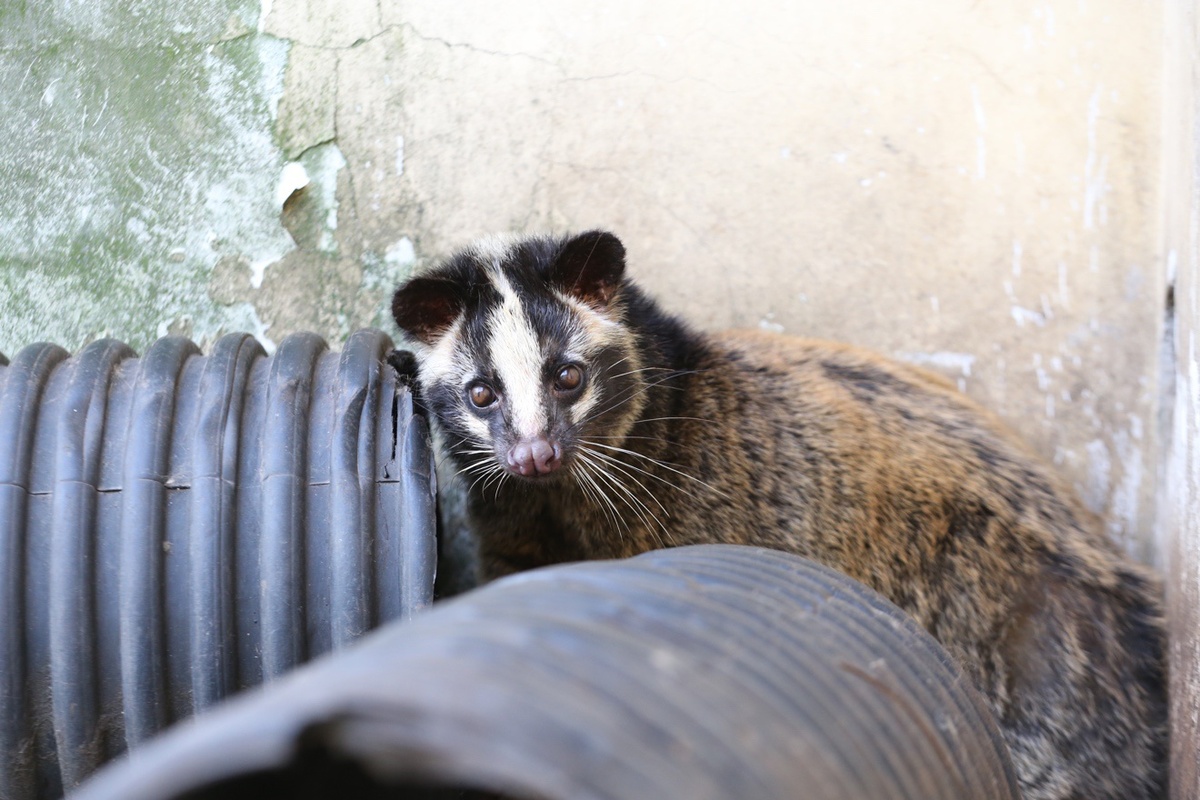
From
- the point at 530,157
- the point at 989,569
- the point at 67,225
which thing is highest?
the point at 530,157

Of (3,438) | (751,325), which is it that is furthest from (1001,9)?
(3,438)

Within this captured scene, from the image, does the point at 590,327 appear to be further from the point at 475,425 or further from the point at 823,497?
the point at 823,497

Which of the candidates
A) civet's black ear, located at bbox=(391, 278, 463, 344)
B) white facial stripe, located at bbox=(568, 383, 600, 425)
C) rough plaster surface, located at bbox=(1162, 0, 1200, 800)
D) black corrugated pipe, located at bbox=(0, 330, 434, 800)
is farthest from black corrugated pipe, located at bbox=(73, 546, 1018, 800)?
civet's black ear, located at bbox=(391, 278, 463, 344)

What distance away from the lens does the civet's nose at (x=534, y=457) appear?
340 centimetres

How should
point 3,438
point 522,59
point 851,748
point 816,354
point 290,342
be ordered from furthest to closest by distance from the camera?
point 522,59
point 816,354
point 290,342
point 3,438
point 851,748

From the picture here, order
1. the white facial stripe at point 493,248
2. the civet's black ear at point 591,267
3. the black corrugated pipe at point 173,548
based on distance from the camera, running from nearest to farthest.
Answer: the black corrugated pipe at point 173,548 < the civet's black ear at point 591,267 < the white facial stripe at point 493,248

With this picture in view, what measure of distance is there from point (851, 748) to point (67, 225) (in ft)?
14.3

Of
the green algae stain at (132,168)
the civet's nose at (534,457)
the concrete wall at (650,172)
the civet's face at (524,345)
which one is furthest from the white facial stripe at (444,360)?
the green algae stain at (132,168)

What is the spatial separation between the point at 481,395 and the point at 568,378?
0.31m

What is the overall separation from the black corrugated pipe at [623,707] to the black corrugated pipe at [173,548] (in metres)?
0.92

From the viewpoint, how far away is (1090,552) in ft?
12.3

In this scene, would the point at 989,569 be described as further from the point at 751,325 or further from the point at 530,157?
the point at 530,157

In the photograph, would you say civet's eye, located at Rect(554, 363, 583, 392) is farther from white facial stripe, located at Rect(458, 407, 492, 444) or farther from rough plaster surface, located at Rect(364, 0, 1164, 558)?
rough plaster surface, located at Rect(364, 0, 1164, 558)

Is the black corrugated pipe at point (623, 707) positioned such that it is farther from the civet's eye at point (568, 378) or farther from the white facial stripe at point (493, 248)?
the white facial stripe at point (493, 248)
